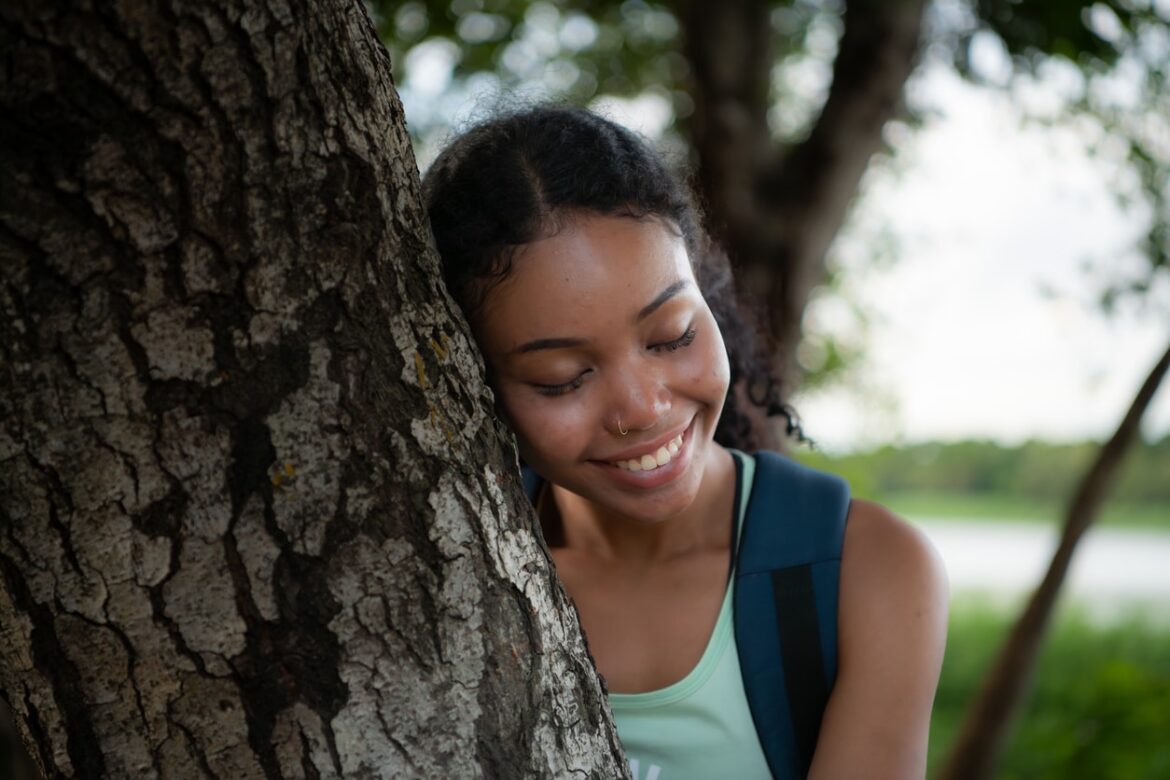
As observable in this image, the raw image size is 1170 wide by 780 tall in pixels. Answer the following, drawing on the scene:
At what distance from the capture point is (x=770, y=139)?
13.9 ft

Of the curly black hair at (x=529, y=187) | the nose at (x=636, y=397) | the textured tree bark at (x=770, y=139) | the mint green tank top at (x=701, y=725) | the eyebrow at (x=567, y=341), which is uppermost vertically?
the textured tree bark at (x=770, y=139)

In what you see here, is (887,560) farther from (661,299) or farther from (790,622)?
(661,299)

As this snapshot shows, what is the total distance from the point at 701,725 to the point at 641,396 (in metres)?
0.62

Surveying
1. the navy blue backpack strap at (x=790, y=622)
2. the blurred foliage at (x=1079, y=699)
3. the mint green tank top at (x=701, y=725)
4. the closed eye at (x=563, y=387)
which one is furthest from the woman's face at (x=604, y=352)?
the blurred foliage at (x=1079, y=699)

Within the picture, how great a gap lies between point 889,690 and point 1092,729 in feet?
12.1

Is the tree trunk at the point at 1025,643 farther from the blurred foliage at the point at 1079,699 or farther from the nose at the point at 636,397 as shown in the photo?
the nose at the point at 636,397

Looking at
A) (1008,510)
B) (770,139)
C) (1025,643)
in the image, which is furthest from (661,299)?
(1008,510)

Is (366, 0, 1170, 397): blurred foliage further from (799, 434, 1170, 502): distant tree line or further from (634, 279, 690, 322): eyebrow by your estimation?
(799, 434, 1170, 502): distant tree line

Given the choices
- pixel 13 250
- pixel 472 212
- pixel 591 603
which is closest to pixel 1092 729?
pixel 591 603

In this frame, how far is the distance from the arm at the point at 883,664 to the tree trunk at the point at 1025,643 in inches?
96.0

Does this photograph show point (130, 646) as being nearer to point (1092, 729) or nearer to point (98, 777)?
point (98, 777)

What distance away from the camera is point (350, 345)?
122 centimetres

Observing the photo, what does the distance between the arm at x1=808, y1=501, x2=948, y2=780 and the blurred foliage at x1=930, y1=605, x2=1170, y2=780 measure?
116 inches

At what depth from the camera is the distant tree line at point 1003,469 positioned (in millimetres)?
8320
